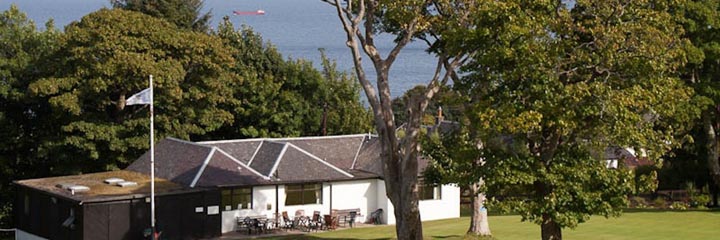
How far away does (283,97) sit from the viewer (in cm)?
5059

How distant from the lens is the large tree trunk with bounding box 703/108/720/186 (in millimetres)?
42584

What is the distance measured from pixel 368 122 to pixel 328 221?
650 inches

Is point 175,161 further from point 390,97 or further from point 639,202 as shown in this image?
point 639,202

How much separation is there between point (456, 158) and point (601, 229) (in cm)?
1165

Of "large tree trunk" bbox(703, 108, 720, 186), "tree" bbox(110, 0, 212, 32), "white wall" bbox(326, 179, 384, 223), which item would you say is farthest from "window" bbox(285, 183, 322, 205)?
"tree" bbox(110, 0, 212, 32)

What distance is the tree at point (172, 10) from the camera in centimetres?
6228

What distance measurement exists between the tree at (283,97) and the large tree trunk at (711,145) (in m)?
17.5

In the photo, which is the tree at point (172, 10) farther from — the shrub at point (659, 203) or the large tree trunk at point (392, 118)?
the large tree trunk at point (392, 118)

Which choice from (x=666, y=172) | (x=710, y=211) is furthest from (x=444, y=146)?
(x=666, y=172)

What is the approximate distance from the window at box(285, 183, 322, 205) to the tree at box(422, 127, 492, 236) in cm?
909

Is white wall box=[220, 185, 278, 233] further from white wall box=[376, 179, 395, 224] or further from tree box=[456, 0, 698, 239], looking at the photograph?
tree box=[456, 0, 698, 239]

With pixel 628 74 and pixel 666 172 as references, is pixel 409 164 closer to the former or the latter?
pixel 628 74

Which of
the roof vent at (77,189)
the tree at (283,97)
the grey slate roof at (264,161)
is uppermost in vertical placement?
the tree at (283,97)

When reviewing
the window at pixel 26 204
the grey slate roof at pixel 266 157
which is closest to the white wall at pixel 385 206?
the grey slate roof at pixel 266 157
